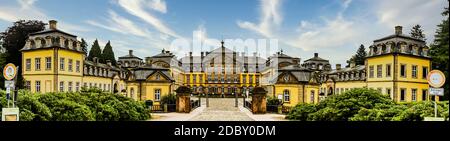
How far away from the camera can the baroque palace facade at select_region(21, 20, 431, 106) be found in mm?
4625

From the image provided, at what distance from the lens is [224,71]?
900 centimetres

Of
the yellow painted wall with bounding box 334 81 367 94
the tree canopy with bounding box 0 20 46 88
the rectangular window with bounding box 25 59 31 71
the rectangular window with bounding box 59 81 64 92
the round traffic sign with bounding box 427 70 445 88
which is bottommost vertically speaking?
the yellow painted wall with bounding box 334 81 367 94

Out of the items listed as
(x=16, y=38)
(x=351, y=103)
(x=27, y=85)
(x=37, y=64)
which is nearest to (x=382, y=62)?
(x=351, y=103)

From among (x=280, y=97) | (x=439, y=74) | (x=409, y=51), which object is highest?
(x=409, y=51)

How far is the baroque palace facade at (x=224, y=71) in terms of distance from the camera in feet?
15.2

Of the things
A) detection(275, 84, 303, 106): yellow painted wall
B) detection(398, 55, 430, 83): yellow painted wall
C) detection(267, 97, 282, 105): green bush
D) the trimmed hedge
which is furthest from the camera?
detection(275, 84, 303, 106): yellow painted wall

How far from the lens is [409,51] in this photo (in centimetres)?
1350

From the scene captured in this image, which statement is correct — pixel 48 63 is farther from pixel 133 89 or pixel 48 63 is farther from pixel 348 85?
pixel 348 85

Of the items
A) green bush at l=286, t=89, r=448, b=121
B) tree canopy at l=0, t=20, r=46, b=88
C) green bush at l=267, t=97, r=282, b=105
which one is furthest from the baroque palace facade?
green bush at l=286, t=89, r=448, b=121

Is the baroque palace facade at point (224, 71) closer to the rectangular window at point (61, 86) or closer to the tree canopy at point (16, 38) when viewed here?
the rectangular window at point (61, 86)

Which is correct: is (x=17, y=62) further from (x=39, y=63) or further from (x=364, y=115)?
(x=364, y=115)

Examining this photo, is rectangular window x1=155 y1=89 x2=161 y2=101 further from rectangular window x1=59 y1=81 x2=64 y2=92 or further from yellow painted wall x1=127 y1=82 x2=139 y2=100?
rectangular window x1=59 y1=81 x2=64 y2=92
